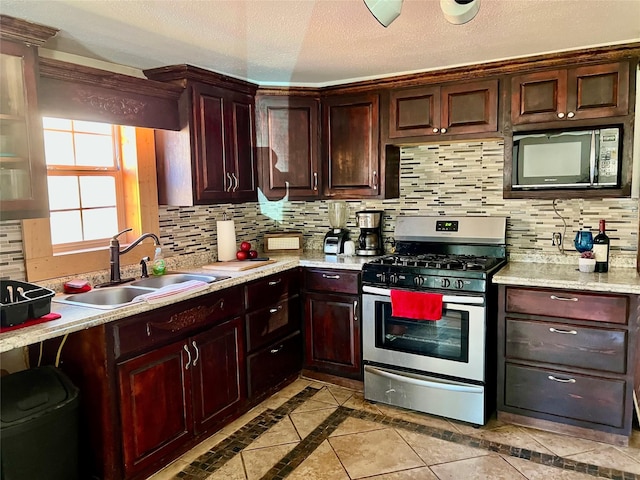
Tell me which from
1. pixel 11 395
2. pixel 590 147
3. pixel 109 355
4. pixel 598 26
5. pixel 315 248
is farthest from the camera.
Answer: pixel 315 248

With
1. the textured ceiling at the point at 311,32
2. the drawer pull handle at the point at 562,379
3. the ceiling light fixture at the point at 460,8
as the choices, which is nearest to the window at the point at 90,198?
the textured ceiling at the point at 311,32

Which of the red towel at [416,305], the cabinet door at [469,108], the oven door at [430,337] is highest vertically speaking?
the cabinet door at [469,108]

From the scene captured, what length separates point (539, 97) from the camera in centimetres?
295

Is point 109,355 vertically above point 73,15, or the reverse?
point 73,15

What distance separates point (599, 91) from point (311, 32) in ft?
5.58

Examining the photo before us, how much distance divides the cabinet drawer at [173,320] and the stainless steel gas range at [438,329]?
2.97 feet

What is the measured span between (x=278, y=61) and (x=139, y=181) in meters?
1.14

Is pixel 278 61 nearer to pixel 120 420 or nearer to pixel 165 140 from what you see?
pixel 165 140

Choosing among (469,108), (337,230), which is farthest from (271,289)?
(469,108)

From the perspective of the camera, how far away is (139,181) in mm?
3021

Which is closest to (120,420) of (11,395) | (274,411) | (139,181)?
(11,395)

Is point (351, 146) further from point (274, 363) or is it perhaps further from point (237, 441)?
point (237, 441)

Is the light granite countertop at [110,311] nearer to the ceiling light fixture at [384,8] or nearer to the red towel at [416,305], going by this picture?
the red towel at [416,305]

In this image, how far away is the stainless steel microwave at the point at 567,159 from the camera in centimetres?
278
